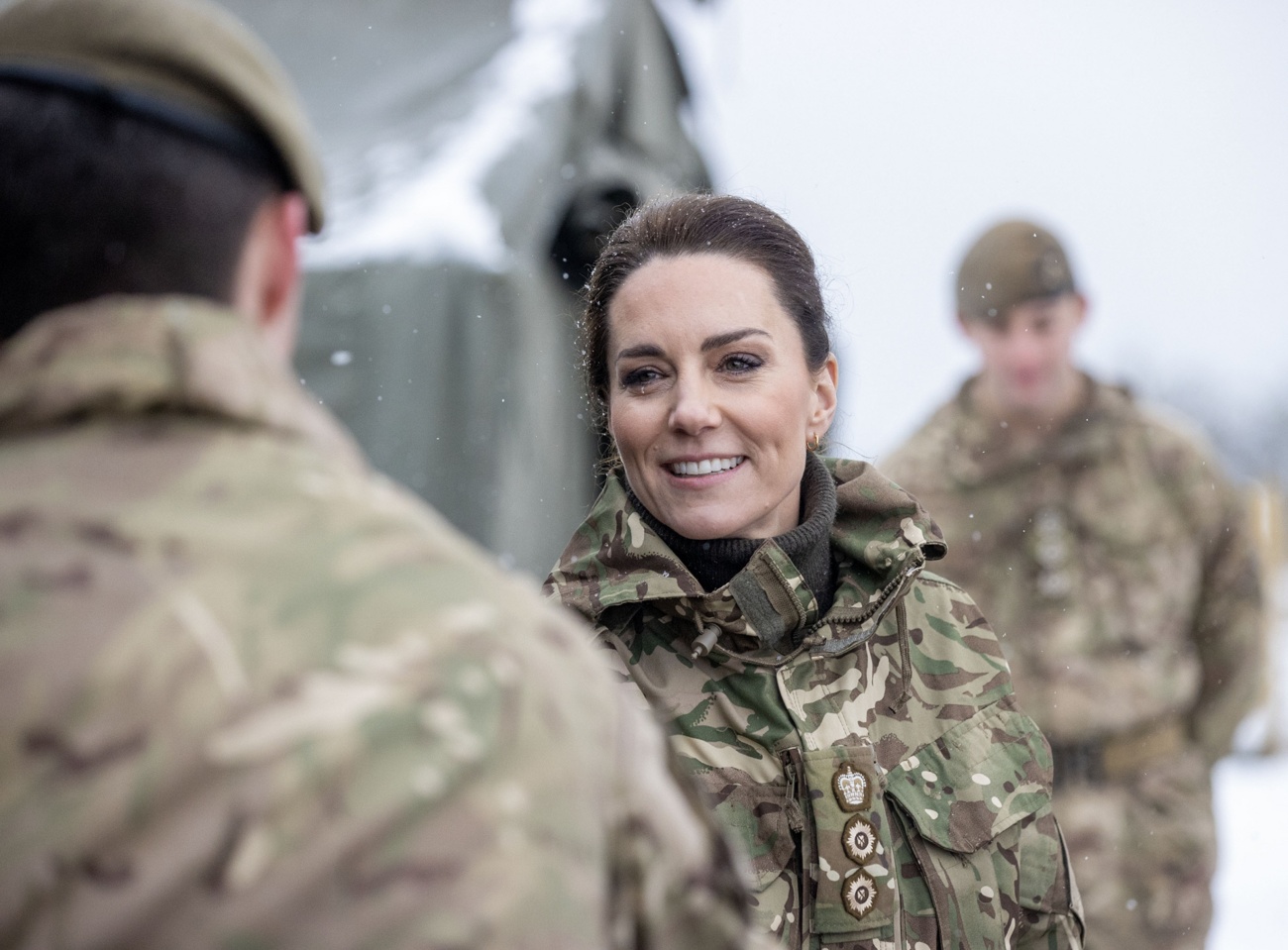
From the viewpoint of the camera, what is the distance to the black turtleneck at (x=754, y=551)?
6.66ft

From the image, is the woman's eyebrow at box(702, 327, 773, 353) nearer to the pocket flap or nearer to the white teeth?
the white teeth

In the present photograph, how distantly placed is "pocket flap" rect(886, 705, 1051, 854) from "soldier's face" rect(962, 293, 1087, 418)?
7.49ft

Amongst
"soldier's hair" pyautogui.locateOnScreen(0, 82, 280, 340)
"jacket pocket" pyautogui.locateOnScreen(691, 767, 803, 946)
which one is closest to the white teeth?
"jacket pocket" pyautogui.locateOnScreen(691, 767, 803, 946)

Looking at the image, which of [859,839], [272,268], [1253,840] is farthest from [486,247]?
[1253,840]

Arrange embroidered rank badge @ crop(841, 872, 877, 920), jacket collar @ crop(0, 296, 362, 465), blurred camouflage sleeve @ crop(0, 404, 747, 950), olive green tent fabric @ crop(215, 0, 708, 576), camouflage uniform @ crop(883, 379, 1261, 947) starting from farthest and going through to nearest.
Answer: olive green tent fabric @ crop(215, 0, 708, 576)
camouflage uniform @ crop(883, 379, 1261, 947)
embroidered rank badge @ crop(841, 872, 877, 920)
jacket collar @ crop(0, 296, 362, 465)
blurred camouflage sleeve @ crop(0, 404, 747, 950)

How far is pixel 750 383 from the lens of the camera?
6.84ft

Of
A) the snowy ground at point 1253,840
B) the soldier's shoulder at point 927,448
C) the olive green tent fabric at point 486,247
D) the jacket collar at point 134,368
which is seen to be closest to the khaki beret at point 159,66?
the jacket collar at point 134,368

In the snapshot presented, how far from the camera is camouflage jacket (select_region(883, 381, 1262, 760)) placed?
160 inches

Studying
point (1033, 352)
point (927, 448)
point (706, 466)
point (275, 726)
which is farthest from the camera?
point (927, 448)

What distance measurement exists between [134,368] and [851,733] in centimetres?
128

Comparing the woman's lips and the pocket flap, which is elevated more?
the woman's lips

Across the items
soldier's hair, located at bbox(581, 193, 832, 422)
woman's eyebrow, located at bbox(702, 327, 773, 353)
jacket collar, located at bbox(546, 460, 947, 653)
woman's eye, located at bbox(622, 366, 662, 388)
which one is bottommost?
jacket collar, located at bbox(546, 460, 947, 653)

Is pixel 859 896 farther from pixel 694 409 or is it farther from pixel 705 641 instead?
pixel 694 409

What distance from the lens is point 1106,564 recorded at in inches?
164
